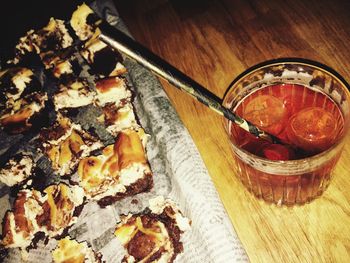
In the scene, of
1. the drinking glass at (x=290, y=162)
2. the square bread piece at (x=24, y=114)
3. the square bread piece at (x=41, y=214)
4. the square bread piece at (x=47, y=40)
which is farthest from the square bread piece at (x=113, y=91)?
the drinking glass at (x=290, y=162)

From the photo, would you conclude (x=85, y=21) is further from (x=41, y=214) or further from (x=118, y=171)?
(x=41, y=214)

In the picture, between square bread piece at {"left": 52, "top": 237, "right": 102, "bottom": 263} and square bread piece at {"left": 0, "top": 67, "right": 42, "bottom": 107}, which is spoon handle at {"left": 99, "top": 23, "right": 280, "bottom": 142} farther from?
square bread piece at {"left": 0, "top": 67, "right": 42, "bottom": 107}

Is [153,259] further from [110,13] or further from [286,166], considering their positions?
[110,13]

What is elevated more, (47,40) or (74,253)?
(47,40)

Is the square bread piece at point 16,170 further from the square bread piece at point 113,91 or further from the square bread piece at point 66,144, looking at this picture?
the square bread piece at point 113,91

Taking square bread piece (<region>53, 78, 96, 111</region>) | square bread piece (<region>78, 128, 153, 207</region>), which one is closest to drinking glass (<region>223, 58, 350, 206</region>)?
square bread piece (<region>78, 128, 153, 207</region>)

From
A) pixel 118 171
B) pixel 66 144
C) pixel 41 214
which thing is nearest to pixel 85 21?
pixel 66 144
